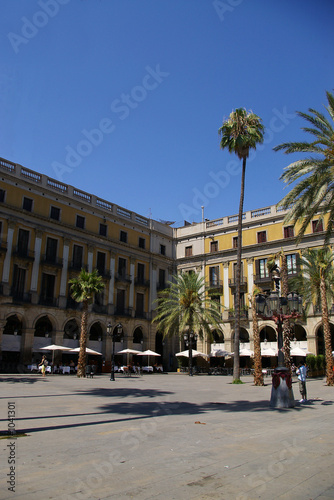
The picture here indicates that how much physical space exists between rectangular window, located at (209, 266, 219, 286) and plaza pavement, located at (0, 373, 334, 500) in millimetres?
34260

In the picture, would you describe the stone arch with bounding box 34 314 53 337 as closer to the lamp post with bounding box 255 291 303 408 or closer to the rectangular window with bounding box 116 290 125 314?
the rectangular window with bounding box 116 290 125 314

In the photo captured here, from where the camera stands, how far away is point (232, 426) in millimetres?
9766

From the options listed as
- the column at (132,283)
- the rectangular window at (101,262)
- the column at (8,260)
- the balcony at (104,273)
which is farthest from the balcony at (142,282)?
the column at (8,260)

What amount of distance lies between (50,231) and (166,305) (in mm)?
12913

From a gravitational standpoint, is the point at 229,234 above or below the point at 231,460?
above

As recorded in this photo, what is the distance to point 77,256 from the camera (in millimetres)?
39375

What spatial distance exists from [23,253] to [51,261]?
2.85 m

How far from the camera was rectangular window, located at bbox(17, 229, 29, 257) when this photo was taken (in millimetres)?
34344

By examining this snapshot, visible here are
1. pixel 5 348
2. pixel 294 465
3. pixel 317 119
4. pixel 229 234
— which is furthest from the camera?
pixel 229 234

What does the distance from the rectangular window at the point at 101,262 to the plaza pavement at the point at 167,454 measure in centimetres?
2893

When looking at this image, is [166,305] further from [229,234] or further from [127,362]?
[229,234]

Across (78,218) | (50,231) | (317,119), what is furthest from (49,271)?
(317,119)

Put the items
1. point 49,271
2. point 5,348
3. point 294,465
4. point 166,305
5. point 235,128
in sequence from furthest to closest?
point 166,305
point 49,271
point 5,348
point 235,128
point 294,465

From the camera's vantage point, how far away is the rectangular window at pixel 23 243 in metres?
34.3
